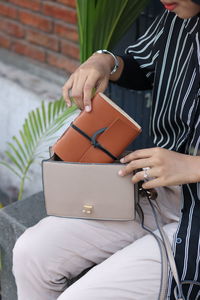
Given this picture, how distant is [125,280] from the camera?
58.3 inches

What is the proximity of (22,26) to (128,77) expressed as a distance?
65.1 inches

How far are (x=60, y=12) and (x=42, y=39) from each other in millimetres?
262

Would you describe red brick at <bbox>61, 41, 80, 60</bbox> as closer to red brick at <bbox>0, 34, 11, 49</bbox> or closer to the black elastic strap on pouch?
red brick at <bbox>0, 34, 11, 49</bbox>

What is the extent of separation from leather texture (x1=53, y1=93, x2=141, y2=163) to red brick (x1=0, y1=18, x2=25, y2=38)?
195 centimetres

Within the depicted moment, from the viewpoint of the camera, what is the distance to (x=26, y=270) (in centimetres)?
167

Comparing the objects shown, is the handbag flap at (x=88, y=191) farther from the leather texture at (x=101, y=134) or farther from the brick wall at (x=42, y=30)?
the brick wall at (x=42, y=30)

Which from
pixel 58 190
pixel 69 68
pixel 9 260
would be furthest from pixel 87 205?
pixel 69 68

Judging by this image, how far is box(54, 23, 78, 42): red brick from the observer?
9.73ft

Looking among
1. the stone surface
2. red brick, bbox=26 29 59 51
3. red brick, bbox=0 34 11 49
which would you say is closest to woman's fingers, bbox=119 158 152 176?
the stone surface

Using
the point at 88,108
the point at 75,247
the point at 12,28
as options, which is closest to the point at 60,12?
the point at 12,28

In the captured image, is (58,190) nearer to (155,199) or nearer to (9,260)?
(155,199)

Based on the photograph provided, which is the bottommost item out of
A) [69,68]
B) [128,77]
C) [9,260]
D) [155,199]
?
[9,260]

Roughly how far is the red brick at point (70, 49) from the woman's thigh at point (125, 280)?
169cm

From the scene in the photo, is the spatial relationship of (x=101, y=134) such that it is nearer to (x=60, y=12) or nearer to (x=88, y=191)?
(x=88, y=191)
